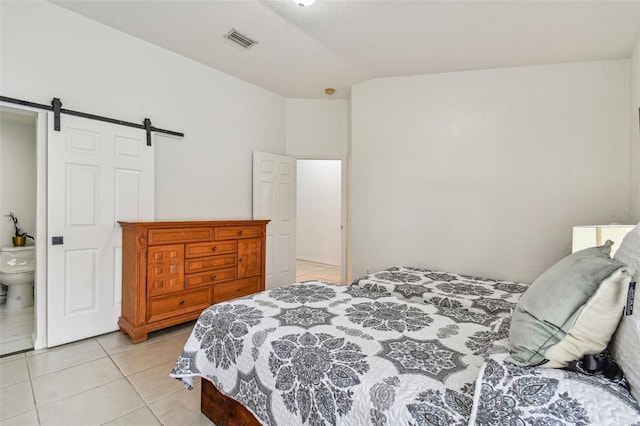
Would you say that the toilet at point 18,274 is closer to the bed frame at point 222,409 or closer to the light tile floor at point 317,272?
the bed frame at point 222,409

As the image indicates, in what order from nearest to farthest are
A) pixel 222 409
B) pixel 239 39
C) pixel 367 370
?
pixel 367 370, pixel 222 409, pixel 239 39

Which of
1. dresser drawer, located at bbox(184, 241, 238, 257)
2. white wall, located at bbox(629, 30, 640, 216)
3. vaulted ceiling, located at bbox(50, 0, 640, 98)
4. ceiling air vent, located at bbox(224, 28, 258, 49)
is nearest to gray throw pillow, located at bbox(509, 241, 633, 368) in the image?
vaulted ceiling, located at bbox(50, 0, 640, 98)

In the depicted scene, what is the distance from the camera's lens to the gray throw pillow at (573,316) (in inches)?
35.5

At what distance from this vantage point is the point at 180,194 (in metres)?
3.44

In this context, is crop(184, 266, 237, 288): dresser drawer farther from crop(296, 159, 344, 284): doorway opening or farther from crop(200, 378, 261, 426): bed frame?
crop(296, 159, 344, 284): doorway opening

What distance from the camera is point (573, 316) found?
0.92m

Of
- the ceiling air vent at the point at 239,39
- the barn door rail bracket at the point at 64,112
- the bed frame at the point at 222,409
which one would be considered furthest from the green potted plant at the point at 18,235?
the bed frame at the point at 222,409

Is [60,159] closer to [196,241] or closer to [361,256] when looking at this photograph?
[196,241]

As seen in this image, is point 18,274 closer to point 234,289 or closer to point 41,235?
point 41,235

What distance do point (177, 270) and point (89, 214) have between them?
2.98 feet

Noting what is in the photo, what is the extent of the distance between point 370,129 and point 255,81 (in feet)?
5.49

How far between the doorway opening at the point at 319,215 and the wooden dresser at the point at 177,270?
10.0ft

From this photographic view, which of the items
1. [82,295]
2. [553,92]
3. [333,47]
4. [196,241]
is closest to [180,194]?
[196,241]

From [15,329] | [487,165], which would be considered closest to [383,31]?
[487,165]
